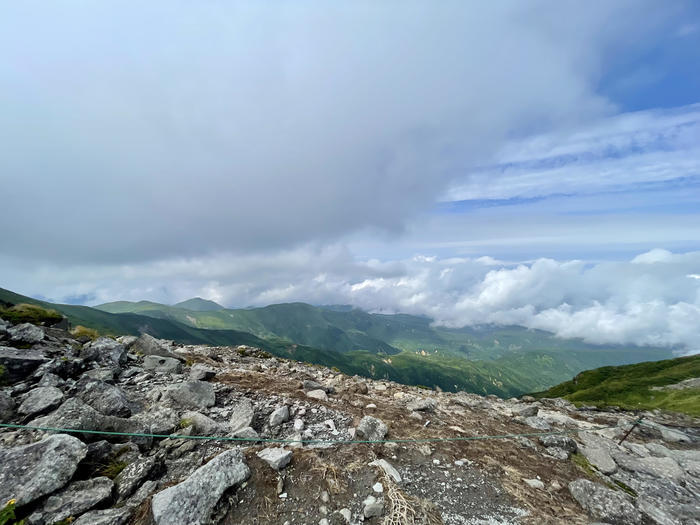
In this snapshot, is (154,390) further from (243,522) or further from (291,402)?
(243,522)

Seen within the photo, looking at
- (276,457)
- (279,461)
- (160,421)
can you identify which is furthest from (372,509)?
(160,421)

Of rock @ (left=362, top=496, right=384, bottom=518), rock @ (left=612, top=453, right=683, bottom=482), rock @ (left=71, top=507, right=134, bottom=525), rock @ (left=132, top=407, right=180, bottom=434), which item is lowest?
rock @ (left=612, top=453, right=683, bottom=482)

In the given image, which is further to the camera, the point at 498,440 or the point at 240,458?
the point at 498,440

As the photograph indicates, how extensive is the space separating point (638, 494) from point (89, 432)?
46.5ft

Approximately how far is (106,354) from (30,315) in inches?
287

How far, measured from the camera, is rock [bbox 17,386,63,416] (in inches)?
289

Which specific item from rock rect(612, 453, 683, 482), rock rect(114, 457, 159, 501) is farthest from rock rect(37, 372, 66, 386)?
rock rect(612, 453, 683, 482)

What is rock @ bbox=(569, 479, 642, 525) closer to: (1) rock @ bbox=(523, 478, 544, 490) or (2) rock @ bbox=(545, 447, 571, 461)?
(1) rock @ bbox=(523, 478, 544, 490)

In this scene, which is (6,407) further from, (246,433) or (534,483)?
(534,483)

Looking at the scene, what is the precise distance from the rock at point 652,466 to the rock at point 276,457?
1117 cm

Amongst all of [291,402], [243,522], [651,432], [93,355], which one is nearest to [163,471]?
[243,522]

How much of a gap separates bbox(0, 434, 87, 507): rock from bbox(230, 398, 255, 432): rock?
136 inches

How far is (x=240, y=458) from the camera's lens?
5.73 meters

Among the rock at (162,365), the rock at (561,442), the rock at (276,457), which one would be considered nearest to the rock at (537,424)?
the rock at (561,442)
